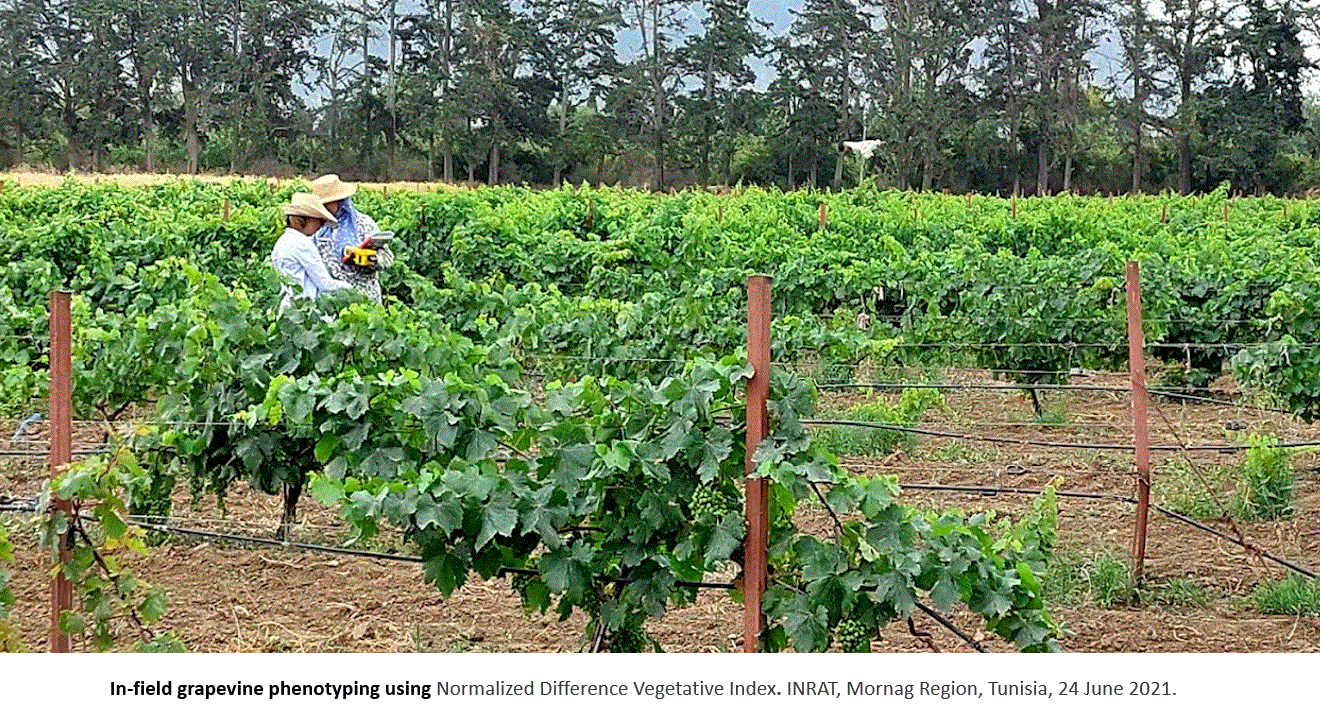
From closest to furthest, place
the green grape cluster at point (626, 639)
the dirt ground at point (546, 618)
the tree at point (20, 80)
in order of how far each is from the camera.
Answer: the green grape cluster at point (626, 639), the dirt ground at point (546, 618), the tree at point (20, 80)

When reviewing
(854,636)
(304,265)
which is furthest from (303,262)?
(854,636)

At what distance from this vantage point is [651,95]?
52156 millimetres

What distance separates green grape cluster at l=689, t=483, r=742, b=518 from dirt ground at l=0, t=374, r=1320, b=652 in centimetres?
74

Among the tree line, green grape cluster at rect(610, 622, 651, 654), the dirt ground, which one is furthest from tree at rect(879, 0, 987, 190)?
green grape cluster at rect(610, 622, 651, 654)

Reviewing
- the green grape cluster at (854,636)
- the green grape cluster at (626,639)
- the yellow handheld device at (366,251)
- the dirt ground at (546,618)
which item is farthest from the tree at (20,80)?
the green grape cluster at (854,636)

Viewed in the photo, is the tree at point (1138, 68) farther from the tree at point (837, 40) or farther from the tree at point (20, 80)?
the tree at point (20, 80)

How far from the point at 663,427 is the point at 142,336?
268cm

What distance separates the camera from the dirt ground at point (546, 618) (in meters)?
4.91

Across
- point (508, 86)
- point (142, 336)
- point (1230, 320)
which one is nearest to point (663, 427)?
point (142, 336)

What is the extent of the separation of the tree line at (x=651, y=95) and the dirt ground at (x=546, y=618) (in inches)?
1693

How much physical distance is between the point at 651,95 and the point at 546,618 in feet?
158

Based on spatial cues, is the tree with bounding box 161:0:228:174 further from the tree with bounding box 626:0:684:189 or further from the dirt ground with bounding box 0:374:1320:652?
the dirt ground with bounding box 0:374:1320:652

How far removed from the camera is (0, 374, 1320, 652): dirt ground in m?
4.91
